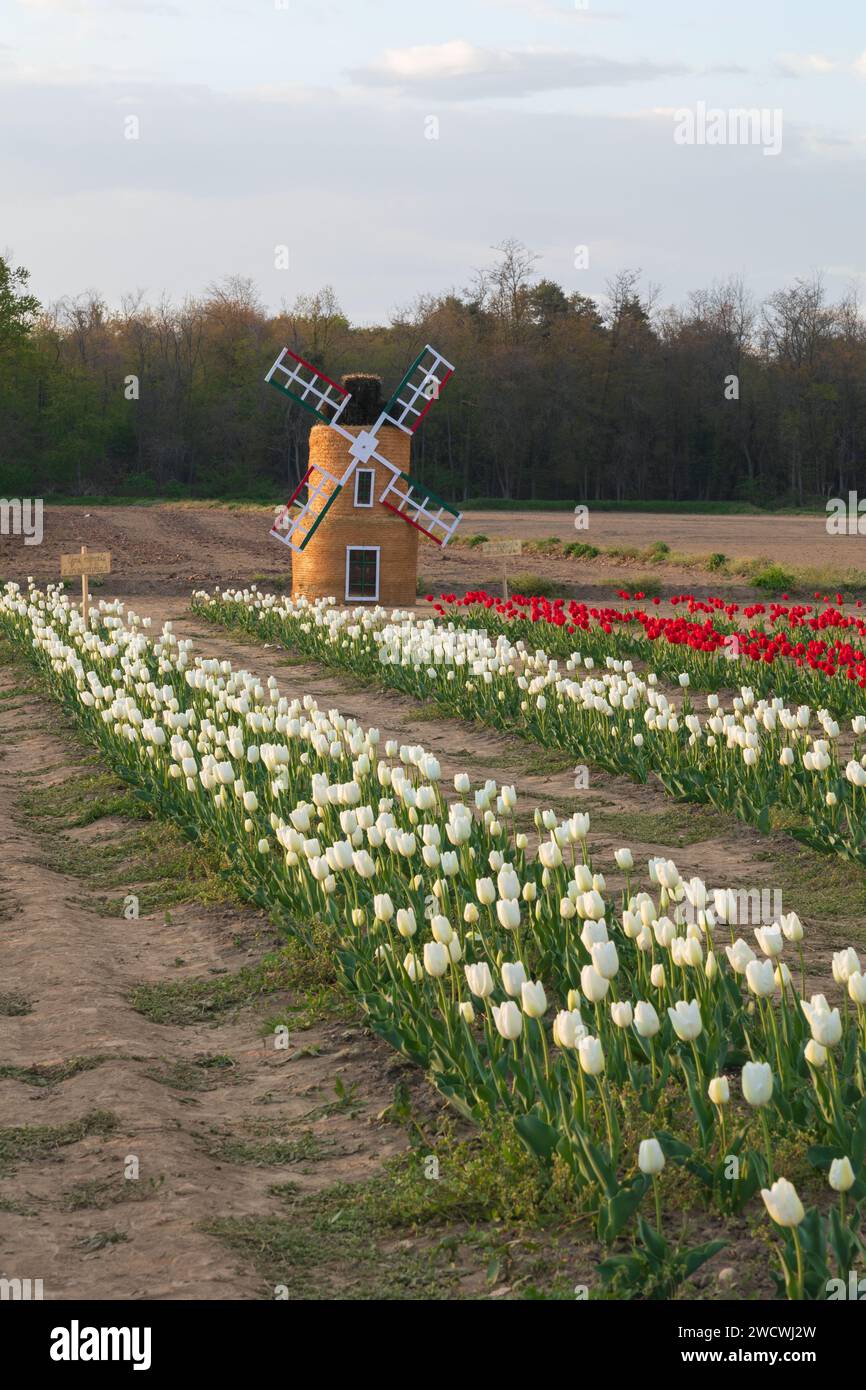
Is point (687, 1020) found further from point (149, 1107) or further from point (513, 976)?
point (149, 1107)

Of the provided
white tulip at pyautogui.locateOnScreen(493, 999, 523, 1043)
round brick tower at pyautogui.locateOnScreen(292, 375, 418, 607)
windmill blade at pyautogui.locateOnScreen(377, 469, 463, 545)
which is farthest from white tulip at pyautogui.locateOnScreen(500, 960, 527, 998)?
round brick tower at pyautogui.locateOnScreen(292, 375, 418, 607)

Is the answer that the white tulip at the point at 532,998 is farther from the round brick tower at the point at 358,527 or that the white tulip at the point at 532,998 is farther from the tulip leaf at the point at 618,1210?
the round brick tower at the point at 358,527

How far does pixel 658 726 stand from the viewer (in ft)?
33.5

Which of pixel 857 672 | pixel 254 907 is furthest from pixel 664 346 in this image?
pixel 254 907

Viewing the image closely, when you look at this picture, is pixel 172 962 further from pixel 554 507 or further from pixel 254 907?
pixel 554 507

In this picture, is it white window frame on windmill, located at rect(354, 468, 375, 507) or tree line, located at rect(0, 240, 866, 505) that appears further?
tree line, located at rect(0, 240, 866, 505)

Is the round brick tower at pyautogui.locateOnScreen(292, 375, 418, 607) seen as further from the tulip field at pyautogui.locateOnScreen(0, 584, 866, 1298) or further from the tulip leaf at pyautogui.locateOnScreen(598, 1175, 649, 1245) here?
the tulip leaf at pyautogui.locateOnScreen(598, 1175, 649, 1245)

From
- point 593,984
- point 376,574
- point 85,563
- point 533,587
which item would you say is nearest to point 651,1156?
point 593,984

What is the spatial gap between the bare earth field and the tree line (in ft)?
34.8

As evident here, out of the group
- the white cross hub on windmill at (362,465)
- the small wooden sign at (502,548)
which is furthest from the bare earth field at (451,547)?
the small wooden sign at (502,548)

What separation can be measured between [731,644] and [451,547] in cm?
2543

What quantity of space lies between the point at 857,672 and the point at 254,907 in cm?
608

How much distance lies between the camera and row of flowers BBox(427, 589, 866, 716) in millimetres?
12750

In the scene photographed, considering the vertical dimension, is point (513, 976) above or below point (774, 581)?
below
